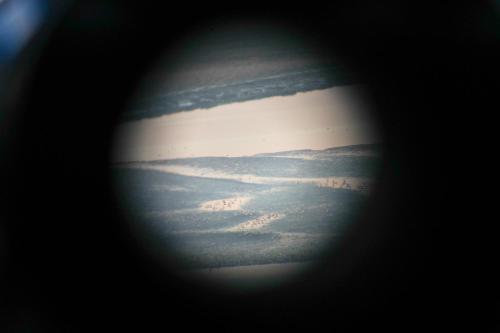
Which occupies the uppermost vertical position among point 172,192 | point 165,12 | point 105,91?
point 165,12

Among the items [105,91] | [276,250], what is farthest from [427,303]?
[105,91]

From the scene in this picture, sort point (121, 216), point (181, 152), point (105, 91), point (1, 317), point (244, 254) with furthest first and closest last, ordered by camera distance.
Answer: point (181, 152) → point (105, 91) → point (121, 216) → point (244, 254) → point (1, 317)

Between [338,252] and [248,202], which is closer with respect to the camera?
[338,252]

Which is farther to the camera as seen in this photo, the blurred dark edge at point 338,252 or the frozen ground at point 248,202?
the frozen ground at point 248,202

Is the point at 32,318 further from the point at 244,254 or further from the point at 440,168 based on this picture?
the point at 440,168

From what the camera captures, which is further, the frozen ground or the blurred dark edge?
the frozen ground

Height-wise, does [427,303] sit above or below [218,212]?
below

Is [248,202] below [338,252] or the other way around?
the other way around

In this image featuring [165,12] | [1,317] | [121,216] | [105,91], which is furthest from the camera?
[105,91]
